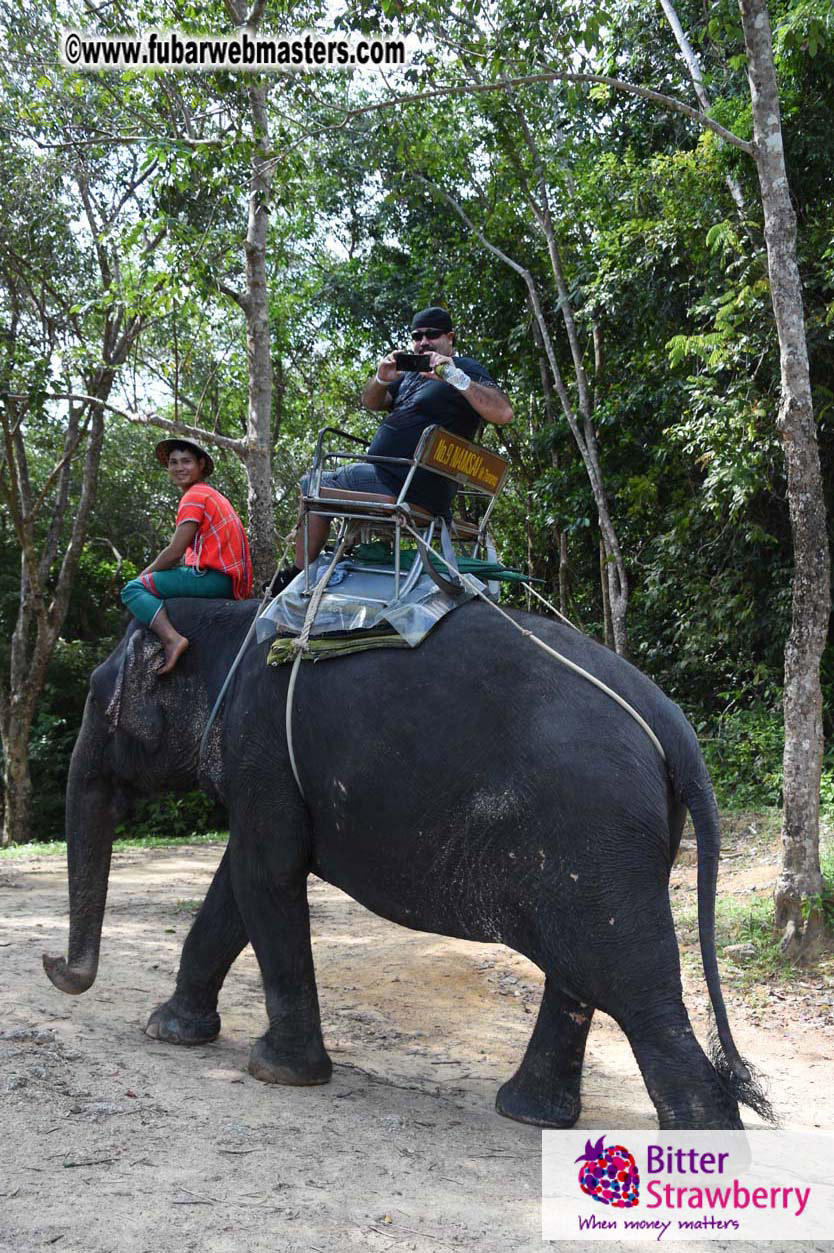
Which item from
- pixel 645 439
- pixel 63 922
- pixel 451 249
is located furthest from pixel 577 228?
pixel 63 922

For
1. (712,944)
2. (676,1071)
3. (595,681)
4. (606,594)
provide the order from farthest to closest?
(606,594)
(595,681)
(712,944)
(676,1071)

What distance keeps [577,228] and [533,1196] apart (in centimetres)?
1444

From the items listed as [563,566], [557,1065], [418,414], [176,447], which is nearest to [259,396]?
[176,447]

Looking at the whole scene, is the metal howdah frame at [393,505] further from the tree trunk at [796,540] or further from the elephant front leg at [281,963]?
the tree trunk at [796,540]

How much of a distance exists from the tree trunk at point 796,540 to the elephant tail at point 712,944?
10.2 feet

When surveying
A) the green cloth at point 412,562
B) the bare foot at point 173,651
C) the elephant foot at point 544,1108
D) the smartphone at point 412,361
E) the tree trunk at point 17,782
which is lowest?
the tree trunk at point 17,782

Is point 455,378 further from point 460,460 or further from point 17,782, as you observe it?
point 17,782

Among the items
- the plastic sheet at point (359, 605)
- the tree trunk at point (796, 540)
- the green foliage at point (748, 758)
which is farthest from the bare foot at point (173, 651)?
the green foliage at point (748, 758)

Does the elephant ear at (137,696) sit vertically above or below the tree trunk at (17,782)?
above

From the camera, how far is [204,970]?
4.69 metres

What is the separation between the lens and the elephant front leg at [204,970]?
4680mm

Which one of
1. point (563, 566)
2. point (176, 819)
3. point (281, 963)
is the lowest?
point (176, 819)

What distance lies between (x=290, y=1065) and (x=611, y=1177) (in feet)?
4.40

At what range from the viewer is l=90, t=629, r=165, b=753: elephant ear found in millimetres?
4625
